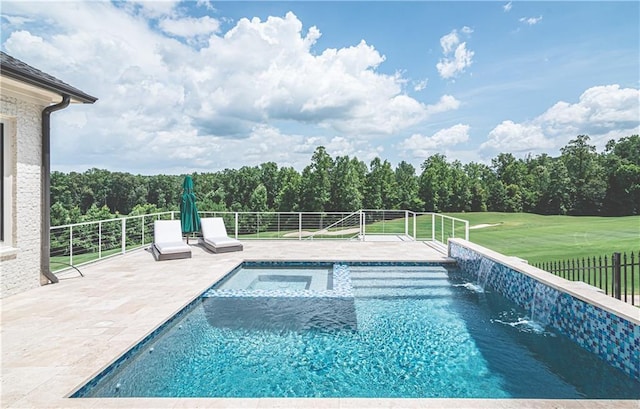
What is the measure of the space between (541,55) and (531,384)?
16.0 m

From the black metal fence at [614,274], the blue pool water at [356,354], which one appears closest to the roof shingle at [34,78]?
the blue pool water at [356,354]

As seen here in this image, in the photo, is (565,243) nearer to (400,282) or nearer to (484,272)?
(484,272)

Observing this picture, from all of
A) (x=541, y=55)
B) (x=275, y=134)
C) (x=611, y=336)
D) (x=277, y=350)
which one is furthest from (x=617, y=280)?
(x=275, y=134)

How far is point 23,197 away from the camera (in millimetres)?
5867

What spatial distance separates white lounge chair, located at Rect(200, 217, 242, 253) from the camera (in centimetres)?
1007

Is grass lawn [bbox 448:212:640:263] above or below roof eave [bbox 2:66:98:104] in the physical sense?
below

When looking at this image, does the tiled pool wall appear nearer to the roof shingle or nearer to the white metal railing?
the white metal railing

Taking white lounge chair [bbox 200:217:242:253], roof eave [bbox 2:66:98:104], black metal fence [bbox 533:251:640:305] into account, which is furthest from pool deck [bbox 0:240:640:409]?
roof eave [bbox 2:66:98:104]

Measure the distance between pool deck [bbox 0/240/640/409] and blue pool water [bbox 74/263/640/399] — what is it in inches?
9.6

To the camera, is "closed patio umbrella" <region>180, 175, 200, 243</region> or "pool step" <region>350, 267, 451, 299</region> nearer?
"pool step" <region>350, 267, 451, 299</region>

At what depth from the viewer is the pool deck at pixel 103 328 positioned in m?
2.78

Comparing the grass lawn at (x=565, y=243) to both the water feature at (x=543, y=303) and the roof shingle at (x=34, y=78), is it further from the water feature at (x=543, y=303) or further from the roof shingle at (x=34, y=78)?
the roof shingle at (x=34, y=78)

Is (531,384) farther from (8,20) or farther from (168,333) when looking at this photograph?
(8,20)

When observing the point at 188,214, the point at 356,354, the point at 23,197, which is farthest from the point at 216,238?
the point at 356,354
